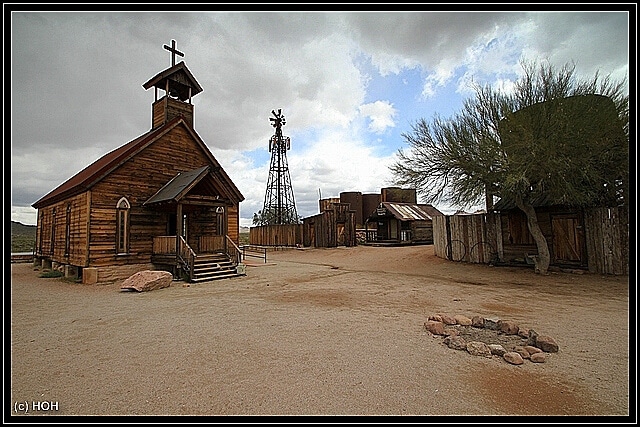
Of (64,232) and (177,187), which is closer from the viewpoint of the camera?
(177,187)

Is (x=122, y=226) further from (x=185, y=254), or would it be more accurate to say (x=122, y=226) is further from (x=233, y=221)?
(x=233, y=221)

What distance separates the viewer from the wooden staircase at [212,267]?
536 inches

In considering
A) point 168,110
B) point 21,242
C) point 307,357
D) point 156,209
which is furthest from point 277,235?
point 21,242

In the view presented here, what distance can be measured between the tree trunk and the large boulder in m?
13.5

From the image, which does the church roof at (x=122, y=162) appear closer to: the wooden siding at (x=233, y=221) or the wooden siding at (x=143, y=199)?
the wooden siding at (x=143, y=199)

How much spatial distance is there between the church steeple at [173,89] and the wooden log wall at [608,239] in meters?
17.9

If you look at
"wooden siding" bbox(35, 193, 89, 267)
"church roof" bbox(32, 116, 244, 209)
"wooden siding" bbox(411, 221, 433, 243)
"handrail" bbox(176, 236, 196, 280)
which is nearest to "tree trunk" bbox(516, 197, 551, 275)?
"church roof" bbox(32, 116, 244, 209)

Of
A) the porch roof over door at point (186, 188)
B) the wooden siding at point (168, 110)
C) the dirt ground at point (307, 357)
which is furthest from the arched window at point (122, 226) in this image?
the wooden siding at point (168, 110)

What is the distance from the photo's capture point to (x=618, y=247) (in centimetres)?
1209

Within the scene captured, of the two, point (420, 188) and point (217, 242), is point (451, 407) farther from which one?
point (217, 242)

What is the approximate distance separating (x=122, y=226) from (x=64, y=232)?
4007mm

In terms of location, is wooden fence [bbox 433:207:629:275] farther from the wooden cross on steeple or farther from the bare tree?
the wooden cross on steeple

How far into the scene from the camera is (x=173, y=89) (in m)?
18.0

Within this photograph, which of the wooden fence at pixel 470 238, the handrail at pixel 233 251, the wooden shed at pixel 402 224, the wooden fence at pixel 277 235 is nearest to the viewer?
the wooden fence at pixel 470 238
